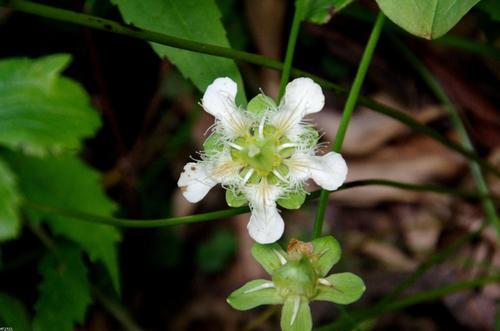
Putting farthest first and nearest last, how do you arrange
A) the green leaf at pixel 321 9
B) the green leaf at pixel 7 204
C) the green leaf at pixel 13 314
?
the green leaf at pixel 13 314, the green leaf at pixel 321 9, the green leaf at pixel 7 204

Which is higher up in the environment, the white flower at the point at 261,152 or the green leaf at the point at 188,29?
the green leaf at the point at 188,29

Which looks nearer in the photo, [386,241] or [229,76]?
[229,76]

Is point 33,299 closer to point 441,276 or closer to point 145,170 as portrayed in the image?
point 145,170

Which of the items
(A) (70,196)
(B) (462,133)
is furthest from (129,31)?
(B) (462,133)

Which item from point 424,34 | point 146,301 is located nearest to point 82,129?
point 424,34

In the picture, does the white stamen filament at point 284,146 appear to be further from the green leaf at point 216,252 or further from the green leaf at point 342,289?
the green leaf at point 216,252

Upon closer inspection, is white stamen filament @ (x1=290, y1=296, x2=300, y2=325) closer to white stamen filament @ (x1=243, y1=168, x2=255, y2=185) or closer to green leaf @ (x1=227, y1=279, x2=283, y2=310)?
green leaf @ (x1=227, y1=279, x2=283, y2=310)

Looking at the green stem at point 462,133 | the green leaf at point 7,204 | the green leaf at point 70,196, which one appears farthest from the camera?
the green stem at point 462,133

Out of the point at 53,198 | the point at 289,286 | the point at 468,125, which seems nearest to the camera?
the point at 289,286

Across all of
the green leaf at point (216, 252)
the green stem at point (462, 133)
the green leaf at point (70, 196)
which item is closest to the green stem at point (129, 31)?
the green leaf at point (70, 196)
